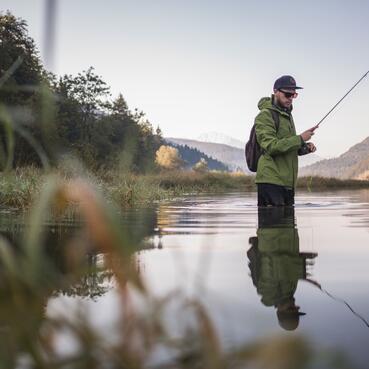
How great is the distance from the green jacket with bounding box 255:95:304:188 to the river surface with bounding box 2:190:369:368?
2299 millimetres

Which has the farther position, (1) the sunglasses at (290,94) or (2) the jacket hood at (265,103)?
(2) the jacket hood at (265,103)

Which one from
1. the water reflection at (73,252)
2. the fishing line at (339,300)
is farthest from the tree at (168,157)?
the fishing line at (339,300)

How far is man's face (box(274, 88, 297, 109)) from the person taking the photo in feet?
29.5

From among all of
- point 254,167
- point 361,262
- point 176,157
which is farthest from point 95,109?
point 176,157

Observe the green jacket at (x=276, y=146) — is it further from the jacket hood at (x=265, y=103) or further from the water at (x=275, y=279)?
the water at (x=275, y=279)

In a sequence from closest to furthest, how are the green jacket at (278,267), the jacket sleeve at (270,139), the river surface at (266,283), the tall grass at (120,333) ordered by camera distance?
the tall grass at (120,333) < the river surface at (266,283) < the green jacket at (278,267) < the jacket sleeve at (270,139)

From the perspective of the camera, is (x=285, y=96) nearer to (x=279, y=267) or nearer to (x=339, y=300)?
(x=279, y=267)

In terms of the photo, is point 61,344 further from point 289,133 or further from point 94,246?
point 289,133

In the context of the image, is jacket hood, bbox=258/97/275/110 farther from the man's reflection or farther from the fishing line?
the fishing line

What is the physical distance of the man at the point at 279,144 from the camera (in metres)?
8.96

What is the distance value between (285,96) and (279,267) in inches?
219

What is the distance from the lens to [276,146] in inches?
349

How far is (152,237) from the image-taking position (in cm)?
609

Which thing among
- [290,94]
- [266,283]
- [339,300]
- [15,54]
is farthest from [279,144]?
[15,54]
